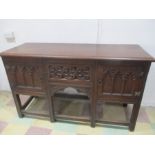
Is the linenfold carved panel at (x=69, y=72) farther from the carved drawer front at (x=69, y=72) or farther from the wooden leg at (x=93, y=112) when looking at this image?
the wooden leg at (x=93, y=112)

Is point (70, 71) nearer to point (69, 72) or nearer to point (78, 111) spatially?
point (69, 72)

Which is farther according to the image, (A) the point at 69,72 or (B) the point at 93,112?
(B) the point at 93,112

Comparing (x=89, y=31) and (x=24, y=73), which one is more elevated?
(x=89, y=31)

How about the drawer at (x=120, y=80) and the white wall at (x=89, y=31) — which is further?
the white wall at (x=89, y=31)

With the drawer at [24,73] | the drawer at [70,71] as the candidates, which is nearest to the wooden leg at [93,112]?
the drawer at [70,71]

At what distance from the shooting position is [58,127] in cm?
173

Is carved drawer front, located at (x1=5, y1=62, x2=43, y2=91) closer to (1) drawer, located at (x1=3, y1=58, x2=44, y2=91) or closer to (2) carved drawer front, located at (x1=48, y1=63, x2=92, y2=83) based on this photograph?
(1) drawer, located at (x1=3, y1=58, x2=44, y2=91)

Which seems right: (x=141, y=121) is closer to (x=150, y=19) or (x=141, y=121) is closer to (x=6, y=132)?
(x=150, y=19)

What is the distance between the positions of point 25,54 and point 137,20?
4.04 ft

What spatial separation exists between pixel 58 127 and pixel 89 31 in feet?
3.86

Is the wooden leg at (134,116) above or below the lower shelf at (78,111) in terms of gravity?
above

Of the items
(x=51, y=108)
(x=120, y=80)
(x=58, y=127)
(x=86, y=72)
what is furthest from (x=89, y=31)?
(x=58, y=127)

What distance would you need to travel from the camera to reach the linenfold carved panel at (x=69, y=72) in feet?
4.53
